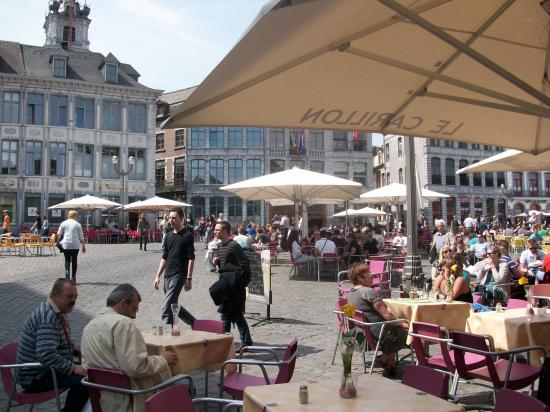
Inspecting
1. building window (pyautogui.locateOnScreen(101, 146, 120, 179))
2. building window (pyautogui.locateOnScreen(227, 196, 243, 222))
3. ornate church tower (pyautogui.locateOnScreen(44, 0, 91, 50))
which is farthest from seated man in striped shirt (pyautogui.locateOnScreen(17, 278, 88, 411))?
ornate church tower (pyautogui.locateOnScreen(44, 0, 91, 50))

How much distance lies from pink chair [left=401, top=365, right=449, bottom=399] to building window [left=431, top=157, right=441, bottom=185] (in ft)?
179

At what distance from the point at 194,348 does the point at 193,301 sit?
6675mm

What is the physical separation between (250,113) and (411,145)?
6.96 metres

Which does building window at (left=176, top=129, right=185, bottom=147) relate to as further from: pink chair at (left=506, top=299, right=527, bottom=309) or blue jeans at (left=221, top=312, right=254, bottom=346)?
pink chair at (left=506, top=299, right=527, bottom=309)

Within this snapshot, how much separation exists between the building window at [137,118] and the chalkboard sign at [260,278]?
35.4 metres

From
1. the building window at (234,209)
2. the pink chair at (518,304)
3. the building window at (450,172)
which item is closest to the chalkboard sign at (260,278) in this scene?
the pink chair at (518,304)

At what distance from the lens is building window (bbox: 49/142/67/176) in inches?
1566

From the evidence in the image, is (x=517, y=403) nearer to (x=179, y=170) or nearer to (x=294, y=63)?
(x=294, y=63)

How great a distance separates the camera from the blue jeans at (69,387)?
4.13 meters

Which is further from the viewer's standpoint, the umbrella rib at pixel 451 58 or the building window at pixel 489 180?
the building window at pixel 489 180

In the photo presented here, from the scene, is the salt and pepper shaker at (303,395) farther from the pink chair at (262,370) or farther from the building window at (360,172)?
the building window at (360,172)

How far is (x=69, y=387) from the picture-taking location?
418 cm

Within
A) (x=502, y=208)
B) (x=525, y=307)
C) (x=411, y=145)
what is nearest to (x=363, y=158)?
(x=502, y=208)

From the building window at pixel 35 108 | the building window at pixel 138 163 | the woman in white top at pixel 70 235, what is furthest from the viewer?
the building window at pixel 138 163
